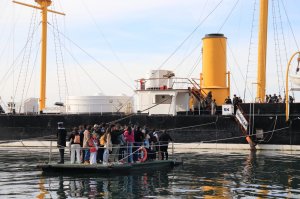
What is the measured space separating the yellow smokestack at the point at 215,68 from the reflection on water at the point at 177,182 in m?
14.3

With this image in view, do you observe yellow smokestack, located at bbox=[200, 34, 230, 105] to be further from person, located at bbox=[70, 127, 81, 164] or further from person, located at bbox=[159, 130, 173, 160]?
person, located at bbox=[70, 127, 81, 164]

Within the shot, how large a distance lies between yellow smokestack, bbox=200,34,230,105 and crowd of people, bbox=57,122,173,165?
16.3 meters

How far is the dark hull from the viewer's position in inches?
1267

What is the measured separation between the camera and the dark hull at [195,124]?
32188 millimetres

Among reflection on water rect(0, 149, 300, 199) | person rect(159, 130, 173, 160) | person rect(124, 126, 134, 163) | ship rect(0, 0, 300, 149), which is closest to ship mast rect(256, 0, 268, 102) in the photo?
ship rect(0, 0, 300, 149)

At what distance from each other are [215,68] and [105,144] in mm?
Answer: 20157

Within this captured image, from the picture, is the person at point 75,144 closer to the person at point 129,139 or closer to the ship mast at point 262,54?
the person at point 129,139

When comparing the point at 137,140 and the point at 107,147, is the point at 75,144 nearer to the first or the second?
the point at 107,147

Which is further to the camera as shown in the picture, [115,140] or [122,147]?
[115,140]

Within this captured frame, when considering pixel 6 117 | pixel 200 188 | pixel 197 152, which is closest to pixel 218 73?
pixel 197 152

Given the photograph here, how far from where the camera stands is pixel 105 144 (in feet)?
69.8

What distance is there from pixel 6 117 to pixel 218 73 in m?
18.1

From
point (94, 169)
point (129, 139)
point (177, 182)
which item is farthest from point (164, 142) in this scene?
point (177, 182)

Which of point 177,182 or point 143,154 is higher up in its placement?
point 143,154
